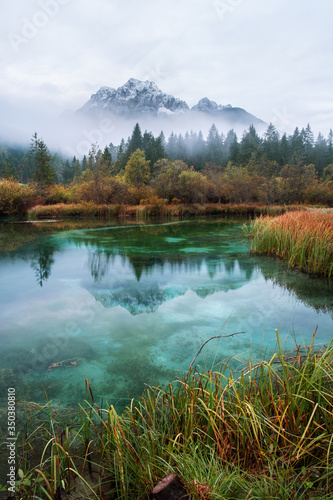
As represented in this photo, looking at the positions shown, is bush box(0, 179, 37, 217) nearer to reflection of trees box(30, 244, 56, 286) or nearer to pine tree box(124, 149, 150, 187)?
reflection of trees box(30, 244, 56, 286)

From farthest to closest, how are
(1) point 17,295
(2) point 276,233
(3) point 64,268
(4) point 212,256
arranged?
(4) point 212,256 < (2) point 276,233 < (3) point 64,268 < (1) point 17,295

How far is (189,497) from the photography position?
1.45 metres

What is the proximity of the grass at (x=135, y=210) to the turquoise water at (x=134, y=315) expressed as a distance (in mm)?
15268

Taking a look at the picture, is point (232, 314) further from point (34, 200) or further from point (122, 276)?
point (34, 200)

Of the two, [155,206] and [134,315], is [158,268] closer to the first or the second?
[134,315]

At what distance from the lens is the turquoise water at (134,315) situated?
3314 mm

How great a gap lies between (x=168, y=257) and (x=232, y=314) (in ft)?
17.0

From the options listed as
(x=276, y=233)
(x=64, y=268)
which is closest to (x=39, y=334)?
(x=64, y=268)

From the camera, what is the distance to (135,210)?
86.1ft

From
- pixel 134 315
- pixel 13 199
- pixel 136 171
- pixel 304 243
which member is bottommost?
pixel 134 315

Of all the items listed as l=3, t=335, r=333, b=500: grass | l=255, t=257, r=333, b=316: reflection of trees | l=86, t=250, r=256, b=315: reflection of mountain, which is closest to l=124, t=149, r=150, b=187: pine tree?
l=86, t=250, r=256, b=315: reflection of mountain

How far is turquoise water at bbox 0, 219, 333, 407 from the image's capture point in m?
3.31

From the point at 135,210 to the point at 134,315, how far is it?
71.3ft

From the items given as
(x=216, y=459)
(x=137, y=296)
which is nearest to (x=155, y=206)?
(x=137, y=296)
